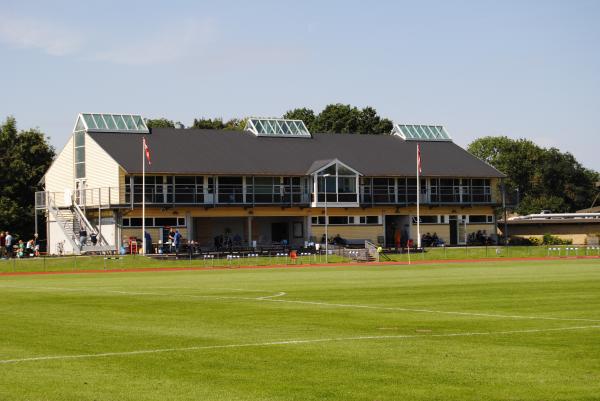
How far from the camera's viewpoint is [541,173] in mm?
146625

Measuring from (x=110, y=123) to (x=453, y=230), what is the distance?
31.1m

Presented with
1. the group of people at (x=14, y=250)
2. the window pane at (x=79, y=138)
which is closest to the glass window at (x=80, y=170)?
the window pane at (x=79, y=138)

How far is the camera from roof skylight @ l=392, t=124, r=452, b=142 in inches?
3907

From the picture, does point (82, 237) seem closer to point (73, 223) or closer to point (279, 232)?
point (73, 223)

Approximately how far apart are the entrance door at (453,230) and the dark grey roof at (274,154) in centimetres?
391

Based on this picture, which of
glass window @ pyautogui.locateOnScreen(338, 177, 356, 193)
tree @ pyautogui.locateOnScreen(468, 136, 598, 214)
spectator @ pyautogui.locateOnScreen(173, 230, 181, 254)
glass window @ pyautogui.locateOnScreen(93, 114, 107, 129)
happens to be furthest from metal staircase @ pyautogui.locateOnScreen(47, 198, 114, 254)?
tree @ pyautogui.locateOnScreen(468, 136, 598, 214)

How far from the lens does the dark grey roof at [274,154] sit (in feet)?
268

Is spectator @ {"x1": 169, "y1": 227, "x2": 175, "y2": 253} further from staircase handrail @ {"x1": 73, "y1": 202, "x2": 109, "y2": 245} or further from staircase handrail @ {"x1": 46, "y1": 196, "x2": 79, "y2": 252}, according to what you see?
staircase handrail @ {"x1": 46, "y1": 196, "x2": 79, "y2": 252}

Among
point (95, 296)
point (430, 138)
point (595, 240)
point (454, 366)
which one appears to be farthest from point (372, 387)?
point (430, 138)

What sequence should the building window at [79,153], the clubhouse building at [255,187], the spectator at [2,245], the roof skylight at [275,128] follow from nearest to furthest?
the spectator at [2,245]
the clubhouse building at [255,187]
the building window at [79,153]
the roof skylight at [275,128]

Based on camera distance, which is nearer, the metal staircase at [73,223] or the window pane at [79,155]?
the metal staircase at [73,223]

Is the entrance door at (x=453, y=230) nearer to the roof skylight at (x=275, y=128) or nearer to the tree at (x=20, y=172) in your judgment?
the roof skylight at (x=275, y=128)

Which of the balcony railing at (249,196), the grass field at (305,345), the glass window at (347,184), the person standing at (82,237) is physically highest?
the glass window at (347,184)

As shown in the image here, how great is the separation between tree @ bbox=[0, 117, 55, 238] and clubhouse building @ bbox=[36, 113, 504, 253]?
2051 mm
